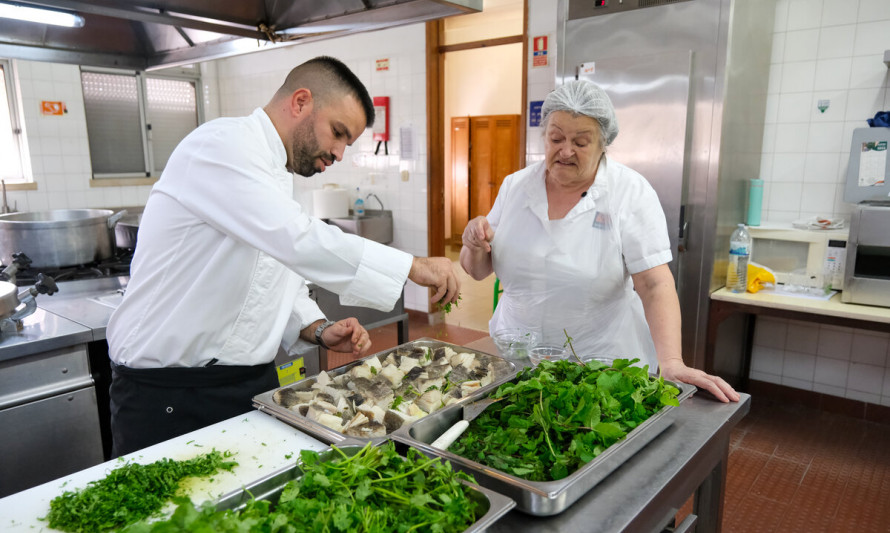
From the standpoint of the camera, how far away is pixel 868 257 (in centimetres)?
312

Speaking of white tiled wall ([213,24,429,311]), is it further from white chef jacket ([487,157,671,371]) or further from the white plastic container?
white chef jacket ([487,157,671,371])

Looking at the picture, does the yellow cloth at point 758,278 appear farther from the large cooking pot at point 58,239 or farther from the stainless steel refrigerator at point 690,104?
the large cooking pot at point 58,239

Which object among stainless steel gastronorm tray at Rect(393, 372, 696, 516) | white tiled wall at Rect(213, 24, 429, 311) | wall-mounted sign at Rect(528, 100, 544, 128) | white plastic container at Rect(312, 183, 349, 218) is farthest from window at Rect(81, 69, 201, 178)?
stainless steel gastronorm tray at Rect(393, 372, 696, 516)

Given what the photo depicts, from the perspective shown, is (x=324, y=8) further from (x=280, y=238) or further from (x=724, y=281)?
(x=724, y=281)

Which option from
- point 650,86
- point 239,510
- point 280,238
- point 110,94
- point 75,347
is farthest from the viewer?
point 110,94

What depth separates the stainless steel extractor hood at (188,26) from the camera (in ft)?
6.09

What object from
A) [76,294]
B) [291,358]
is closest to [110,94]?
[76,294]

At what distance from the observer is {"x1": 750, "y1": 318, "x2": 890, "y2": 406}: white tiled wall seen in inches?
140

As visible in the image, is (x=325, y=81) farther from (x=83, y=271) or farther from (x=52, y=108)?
(x=52, y=108)

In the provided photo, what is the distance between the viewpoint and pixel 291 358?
2.83 m

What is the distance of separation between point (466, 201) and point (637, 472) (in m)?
9.40

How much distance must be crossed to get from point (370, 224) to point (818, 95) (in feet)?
12.4

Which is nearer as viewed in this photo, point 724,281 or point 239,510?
point 239,510

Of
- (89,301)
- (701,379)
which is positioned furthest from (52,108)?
(701,379)
